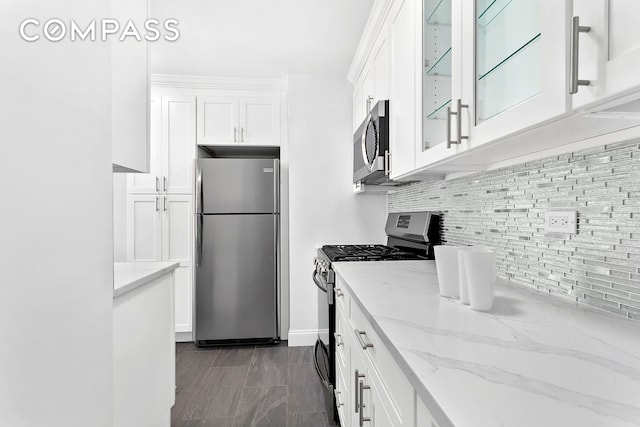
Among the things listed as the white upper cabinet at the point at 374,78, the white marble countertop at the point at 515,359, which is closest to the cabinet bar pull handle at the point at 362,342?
the white marble countertop at the point at 515,359

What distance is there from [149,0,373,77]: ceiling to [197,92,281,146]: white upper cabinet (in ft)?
0.78

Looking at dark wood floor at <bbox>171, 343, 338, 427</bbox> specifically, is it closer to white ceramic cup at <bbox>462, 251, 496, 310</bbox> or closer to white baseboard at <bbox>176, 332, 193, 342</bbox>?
white baseboard at <bbox>176, 332, 193, 342</bbox>

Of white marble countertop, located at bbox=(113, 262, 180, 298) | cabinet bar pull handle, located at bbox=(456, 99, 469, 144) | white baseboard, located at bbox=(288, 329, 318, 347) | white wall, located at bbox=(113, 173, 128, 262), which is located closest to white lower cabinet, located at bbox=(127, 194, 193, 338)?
white wall, located at bbox=(113, 173, 128, 262)

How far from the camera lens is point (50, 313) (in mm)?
898

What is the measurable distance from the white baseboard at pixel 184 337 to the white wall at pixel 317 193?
100 cm

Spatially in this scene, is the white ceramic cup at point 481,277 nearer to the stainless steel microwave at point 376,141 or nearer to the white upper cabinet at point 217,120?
the stainless steel microwave at point 376,141

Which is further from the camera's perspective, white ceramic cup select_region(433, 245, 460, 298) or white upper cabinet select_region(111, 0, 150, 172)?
white upper cabinet select_region(111, 0, 150, 172)

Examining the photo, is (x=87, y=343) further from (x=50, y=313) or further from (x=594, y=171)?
(x=594, y=171)

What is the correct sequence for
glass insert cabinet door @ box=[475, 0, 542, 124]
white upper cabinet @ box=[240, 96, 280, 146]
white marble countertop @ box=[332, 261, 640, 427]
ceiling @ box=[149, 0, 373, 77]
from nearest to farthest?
white marble countertop @ box=[332, 261, 640, 427]
glass insert cabinet door @ box=[475, 0, 542, 124]
ceiling @ box=[149, 0, 373, 77]
white upper cabinet @ box=[240, 96, 280, 146]

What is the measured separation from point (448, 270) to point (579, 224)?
1.27 feet

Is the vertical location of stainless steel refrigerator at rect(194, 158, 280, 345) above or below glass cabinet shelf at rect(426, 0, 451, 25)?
below

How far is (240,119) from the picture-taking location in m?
3.34

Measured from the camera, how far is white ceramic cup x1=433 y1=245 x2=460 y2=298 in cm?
111

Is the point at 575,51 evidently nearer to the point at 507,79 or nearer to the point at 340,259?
the point at 507,79
